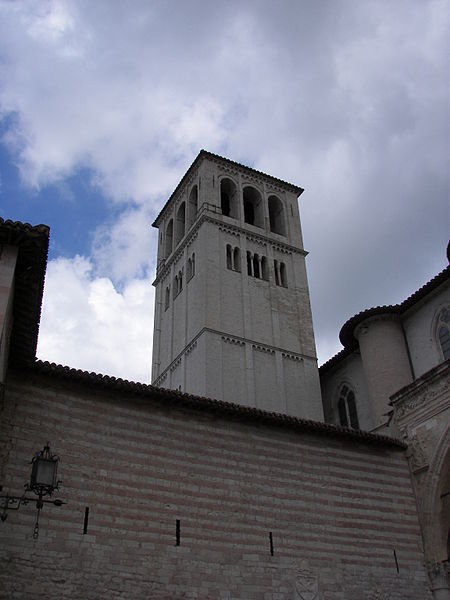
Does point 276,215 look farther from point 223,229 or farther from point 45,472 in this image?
point 45,472

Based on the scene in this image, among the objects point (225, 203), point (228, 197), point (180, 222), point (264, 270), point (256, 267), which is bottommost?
point (264, 270)

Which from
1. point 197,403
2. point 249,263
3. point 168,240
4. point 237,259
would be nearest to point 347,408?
point 249,263

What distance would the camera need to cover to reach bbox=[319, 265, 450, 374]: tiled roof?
2002 centimetres

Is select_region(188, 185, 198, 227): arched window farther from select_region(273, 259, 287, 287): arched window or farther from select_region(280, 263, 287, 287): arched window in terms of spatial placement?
select_region(280, 263, 287, 287): arched window

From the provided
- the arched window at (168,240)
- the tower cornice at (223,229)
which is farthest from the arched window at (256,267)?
the arched window at (168,240)

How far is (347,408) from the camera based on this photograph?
78.6 feet

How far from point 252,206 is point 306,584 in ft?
Answer: 73.5

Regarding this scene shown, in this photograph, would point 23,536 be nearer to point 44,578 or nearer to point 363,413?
point 44,578

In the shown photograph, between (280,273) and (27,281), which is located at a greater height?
(280,273)

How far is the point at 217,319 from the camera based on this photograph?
2548 cm

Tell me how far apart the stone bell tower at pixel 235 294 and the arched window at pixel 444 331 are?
6.27m

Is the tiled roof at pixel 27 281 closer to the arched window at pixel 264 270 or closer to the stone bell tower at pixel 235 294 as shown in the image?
the stone bell tower at pixel 235 294

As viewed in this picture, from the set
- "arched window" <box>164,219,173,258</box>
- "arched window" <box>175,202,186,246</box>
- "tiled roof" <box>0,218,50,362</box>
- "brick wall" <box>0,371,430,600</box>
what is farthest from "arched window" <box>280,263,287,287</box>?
"tiled roof" <box>0,218,50,362</box>

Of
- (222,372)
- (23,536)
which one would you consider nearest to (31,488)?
(23,536)
